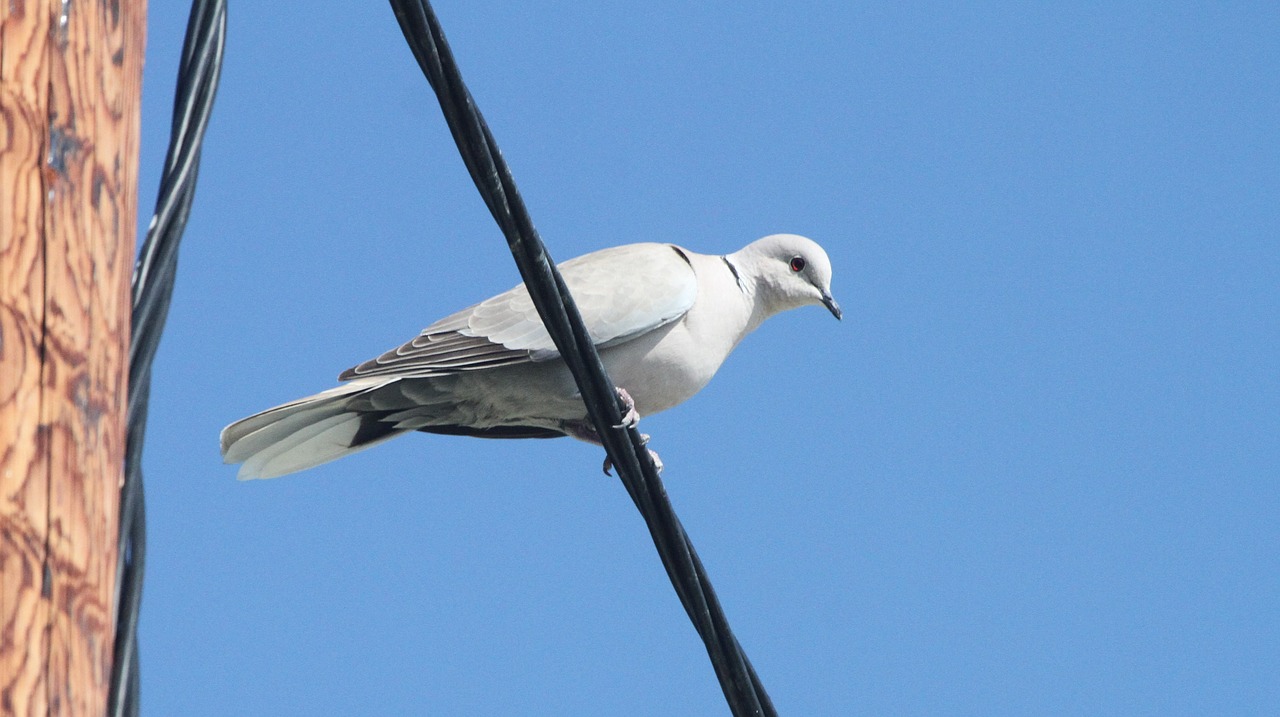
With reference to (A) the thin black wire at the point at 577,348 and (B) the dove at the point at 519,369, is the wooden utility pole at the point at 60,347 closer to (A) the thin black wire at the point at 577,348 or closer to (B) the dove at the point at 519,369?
(A) the thin black wire at the point at 577,348

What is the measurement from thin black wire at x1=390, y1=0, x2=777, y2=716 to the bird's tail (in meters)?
2.07

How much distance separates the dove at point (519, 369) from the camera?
4.75 metres

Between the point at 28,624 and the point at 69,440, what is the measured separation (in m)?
0.24

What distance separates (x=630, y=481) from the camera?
9.35ft

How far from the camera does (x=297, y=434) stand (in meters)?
4.87

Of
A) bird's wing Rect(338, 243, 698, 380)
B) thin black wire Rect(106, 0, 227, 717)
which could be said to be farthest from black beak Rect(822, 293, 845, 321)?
thin black wire Rect(106, 0, 227, 717)

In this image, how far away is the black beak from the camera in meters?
5.95

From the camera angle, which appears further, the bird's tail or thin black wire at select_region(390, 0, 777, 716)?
the bird's tail

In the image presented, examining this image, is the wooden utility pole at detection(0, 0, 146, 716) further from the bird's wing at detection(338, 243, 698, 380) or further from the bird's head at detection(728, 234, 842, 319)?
the bird's head at detection(728, 234, 842, 319)

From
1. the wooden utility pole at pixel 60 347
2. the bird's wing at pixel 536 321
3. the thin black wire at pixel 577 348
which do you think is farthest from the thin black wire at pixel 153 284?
the bird's wing at pixel 536 321

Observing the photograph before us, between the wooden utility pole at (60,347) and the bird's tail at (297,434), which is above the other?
the bird's tail at (297,434)

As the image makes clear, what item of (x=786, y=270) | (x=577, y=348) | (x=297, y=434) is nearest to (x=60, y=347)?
(x=577, y=348)

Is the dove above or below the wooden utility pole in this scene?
above

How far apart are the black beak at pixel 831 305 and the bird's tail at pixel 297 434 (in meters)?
2.08
